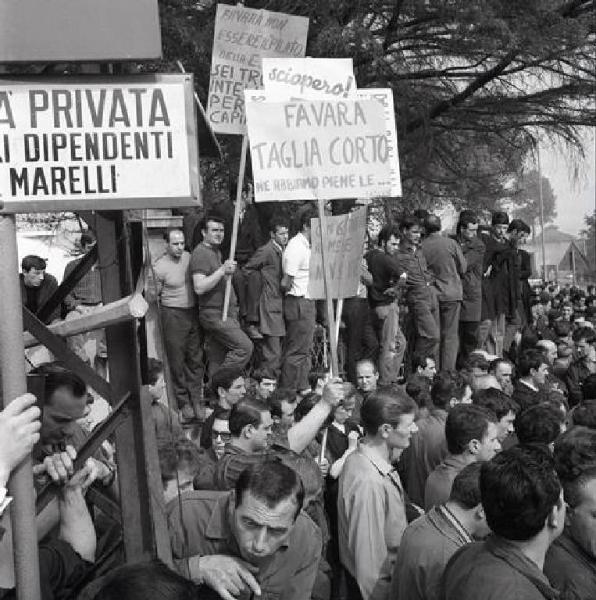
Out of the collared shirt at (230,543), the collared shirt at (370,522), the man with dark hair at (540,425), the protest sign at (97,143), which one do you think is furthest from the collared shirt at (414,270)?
the protest sign at (97,143)

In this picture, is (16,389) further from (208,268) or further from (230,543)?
(208,268)

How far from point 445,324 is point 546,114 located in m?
4.68

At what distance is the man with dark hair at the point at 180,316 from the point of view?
1023cm

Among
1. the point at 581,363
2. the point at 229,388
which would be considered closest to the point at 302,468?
the point at 229,388

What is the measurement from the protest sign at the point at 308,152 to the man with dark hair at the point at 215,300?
3.36 meters

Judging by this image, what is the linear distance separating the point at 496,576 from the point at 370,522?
1805mm

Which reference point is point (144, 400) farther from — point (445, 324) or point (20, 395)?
point (445, 324)

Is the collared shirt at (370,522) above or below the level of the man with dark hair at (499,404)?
below

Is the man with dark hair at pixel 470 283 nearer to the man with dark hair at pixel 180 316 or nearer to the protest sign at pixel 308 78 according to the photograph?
the man with dark hair at pixel 180 316

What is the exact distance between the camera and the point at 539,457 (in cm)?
373

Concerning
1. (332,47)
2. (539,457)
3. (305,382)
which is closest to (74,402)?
(539,457)

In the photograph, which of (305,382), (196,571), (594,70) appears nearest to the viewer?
(196,571)

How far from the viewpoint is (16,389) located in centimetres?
313

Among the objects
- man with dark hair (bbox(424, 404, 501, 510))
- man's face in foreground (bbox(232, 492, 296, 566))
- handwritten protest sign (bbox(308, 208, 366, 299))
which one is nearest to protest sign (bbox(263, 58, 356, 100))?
handwritten protest sign (bbox(308, 208, 366, 299))
